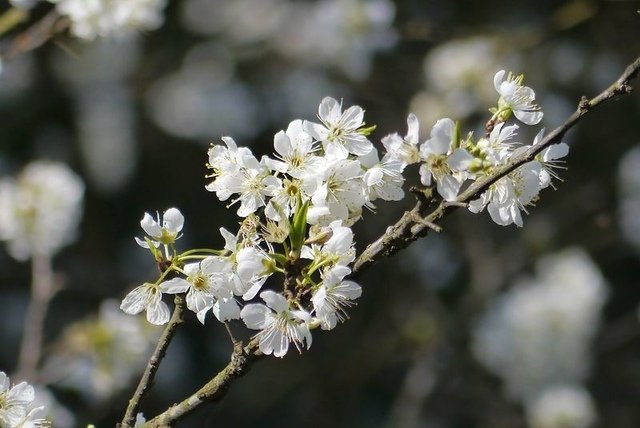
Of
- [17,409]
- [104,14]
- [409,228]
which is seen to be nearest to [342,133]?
[409,228]

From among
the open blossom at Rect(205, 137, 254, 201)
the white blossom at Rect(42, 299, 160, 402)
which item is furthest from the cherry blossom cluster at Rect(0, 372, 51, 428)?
the white blossom at Rect(42, 299, 160, 402)

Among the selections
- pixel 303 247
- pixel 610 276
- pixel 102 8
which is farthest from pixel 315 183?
pixel 610 276

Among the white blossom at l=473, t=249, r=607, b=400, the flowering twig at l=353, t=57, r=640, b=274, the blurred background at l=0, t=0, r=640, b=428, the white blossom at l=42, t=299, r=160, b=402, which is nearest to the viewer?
the flowering twig at l=353, t=57, r=640, b=274

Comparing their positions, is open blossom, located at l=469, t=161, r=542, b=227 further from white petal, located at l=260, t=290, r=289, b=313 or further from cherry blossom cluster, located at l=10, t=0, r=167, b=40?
cherry blossom cluster, located at l=10, t=0, r=167, b=40

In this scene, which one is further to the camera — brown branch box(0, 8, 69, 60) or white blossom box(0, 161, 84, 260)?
white blossom box(0, 161, 84, 260)

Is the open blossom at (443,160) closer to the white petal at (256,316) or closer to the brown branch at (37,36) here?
the white petal at (256,316)

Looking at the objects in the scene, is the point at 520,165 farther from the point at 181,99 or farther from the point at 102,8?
the point at 181,99
